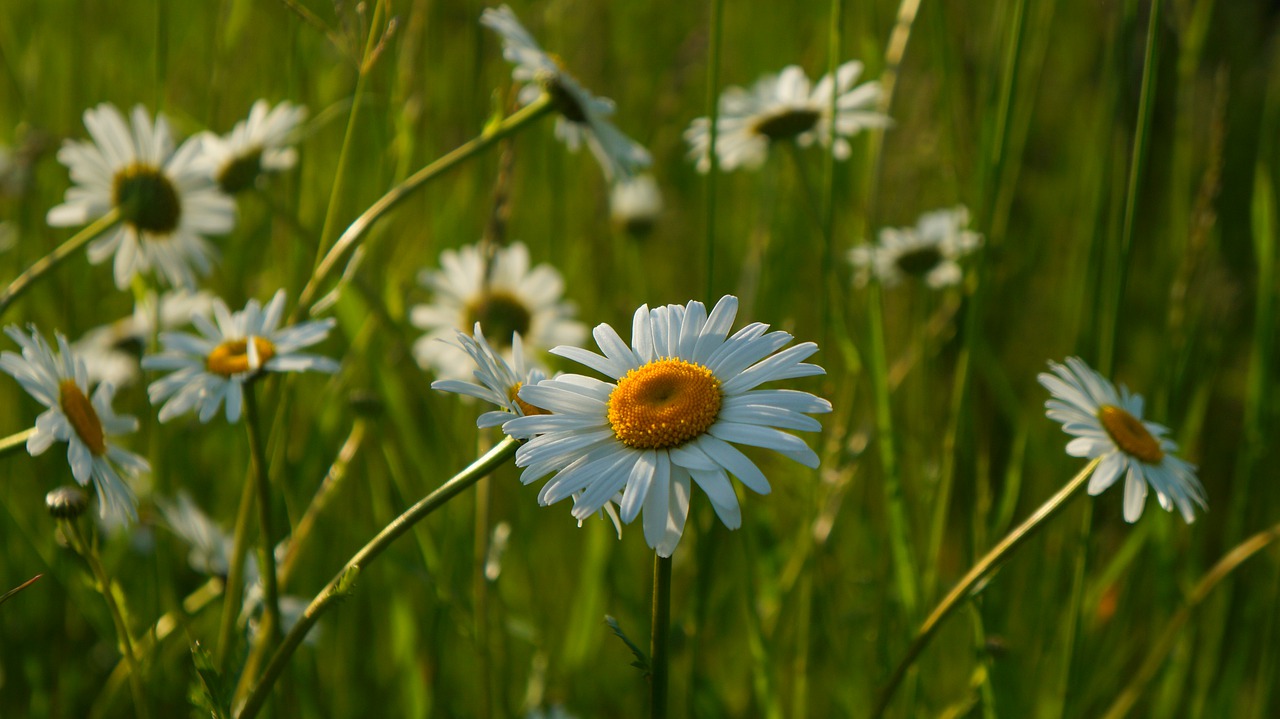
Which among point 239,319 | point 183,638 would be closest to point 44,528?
point 183,638

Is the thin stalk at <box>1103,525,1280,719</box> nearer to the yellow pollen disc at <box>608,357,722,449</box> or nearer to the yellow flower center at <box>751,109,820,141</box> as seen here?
the yellow pollen disc at <box>608,357,722,449</box>

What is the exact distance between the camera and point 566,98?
5.33 feet

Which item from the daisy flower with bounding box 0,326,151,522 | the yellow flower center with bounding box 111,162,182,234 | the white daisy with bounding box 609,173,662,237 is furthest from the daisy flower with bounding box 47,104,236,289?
the white daisy with bounding box 609,173,662,237

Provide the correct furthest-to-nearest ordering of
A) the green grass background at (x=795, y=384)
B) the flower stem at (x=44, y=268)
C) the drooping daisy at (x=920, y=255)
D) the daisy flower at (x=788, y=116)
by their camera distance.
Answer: the drooping daisy at (x=920, y=255), the daisy flower at (x=788, y=116), the green grass background at (x=795, y=384), the flower stem at (x=44, y=268)

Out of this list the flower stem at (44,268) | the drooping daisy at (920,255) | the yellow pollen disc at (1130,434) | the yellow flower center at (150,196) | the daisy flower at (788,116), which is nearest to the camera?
the yellow pollen disc at (1130,434)

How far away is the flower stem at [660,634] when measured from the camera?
2.92 ft

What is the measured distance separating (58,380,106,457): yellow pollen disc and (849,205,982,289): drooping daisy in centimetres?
159

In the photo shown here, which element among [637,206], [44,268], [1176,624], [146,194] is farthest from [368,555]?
[637,206]

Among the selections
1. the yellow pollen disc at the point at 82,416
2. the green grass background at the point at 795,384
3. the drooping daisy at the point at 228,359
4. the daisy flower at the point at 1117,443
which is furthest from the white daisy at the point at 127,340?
the daisy flower at the point at 1117,443

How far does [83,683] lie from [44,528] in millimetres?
362

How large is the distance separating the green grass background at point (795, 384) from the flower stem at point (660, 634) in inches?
22.6

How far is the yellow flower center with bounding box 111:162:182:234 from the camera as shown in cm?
175

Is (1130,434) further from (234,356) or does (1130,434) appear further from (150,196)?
(150,196)

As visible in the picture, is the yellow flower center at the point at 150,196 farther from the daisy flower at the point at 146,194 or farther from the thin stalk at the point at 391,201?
the thin stalk at the point at 391,201
